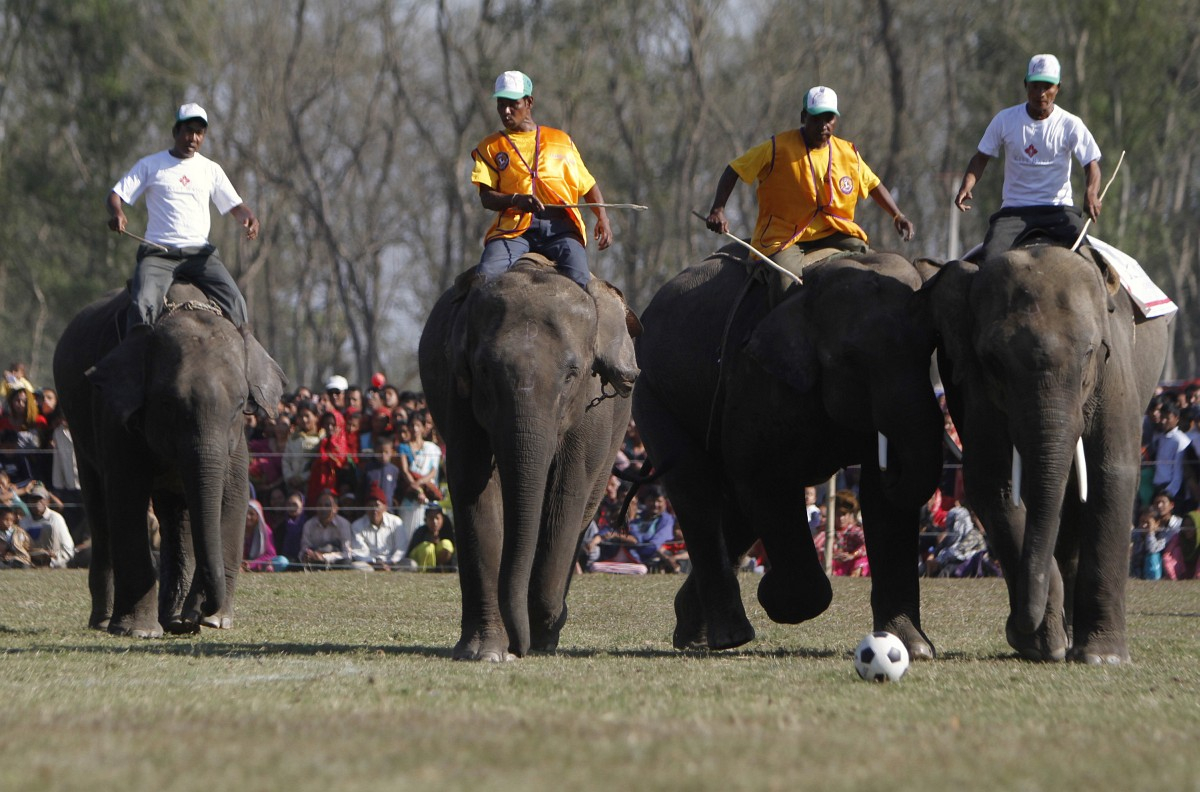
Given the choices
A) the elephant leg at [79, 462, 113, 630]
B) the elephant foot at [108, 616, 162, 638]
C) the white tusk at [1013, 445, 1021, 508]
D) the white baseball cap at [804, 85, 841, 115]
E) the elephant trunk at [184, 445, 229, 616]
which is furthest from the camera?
the elephant leg at [79, 462, 113, 630]

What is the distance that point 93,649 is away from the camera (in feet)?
31.7

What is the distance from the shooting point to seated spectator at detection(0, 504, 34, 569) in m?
19.3

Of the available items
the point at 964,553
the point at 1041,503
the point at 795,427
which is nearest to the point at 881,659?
the point at 1041,503

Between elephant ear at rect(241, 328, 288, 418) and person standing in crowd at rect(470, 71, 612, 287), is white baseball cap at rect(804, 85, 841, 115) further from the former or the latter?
elephant ear at rect(241, 328, 288, 418)

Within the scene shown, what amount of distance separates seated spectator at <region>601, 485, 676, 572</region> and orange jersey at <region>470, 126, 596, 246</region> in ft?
30.4

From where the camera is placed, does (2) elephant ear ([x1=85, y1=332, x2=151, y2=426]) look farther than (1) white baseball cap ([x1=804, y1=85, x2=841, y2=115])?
Yes

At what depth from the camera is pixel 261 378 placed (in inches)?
448

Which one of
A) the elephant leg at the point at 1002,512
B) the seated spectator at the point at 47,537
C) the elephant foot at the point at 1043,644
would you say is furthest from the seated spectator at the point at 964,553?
the seated spectator at the point at 47,537

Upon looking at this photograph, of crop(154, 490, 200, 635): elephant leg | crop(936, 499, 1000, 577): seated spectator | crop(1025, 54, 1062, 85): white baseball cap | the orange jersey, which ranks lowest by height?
crop(936, 499, 1000, 577): seated spectator

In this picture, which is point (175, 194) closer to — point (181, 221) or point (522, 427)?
point (181, 221)

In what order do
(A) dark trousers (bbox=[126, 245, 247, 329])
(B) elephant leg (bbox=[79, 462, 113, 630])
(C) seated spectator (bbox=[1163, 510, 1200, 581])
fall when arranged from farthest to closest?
(C) seated spectator (bbox=[1163, 510, 1200, 581]) < (B) elephant leg (bbox=[79, 462, 113, 630]) < (A) dark trousers (bbox=[126, 245, 247, 329])

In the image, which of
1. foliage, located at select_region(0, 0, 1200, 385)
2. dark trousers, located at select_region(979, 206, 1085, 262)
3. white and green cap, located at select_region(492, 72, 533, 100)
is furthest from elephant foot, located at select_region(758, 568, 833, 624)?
foliage, located at select_region(0, 0, 1200, 385)

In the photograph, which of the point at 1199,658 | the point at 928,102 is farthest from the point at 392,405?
the point at 928,102

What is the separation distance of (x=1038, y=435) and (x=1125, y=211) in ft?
131
